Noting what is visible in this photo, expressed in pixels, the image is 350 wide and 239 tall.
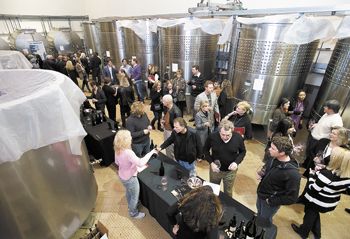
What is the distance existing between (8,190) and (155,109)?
3920 mm

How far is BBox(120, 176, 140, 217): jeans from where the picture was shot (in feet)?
9.58

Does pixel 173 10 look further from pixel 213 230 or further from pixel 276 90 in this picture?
pixel 213 230

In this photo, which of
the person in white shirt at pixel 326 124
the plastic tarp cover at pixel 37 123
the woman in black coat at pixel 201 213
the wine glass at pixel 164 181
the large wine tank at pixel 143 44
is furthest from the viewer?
the large wine tank at pixel 143 44

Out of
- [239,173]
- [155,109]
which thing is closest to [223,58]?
[155,109]

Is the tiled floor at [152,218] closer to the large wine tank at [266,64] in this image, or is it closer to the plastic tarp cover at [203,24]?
the large wine tank at [266,64]

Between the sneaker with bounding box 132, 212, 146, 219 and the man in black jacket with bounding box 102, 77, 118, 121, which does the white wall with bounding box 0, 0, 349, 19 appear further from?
the sneaker with bounding box 132, 212, 146, 219

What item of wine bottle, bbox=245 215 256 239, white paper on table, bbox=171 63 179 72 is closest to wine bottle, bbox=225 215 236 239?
wine bottle, bbox=245 215 256 239

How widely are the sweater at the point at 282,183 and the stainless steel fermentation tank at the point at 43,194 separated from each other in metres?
2.61

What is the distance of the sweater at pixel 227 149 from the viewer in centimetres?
282

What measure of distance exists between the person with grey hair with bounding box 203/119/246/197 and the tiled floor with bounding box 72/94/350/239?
1250 millimetres

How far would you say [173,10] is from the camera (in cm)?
942

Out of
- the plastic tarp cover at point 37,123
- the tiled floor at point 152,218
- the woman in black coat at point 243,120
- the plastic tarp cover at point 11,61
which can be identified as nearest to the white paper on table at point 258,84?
the woman in black coat at point 243,120

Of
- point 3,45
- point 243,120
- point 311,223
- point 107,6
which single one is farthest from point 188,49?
point 3,45

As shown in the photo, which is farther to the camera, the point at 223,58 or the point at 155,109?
the point at 223,58
